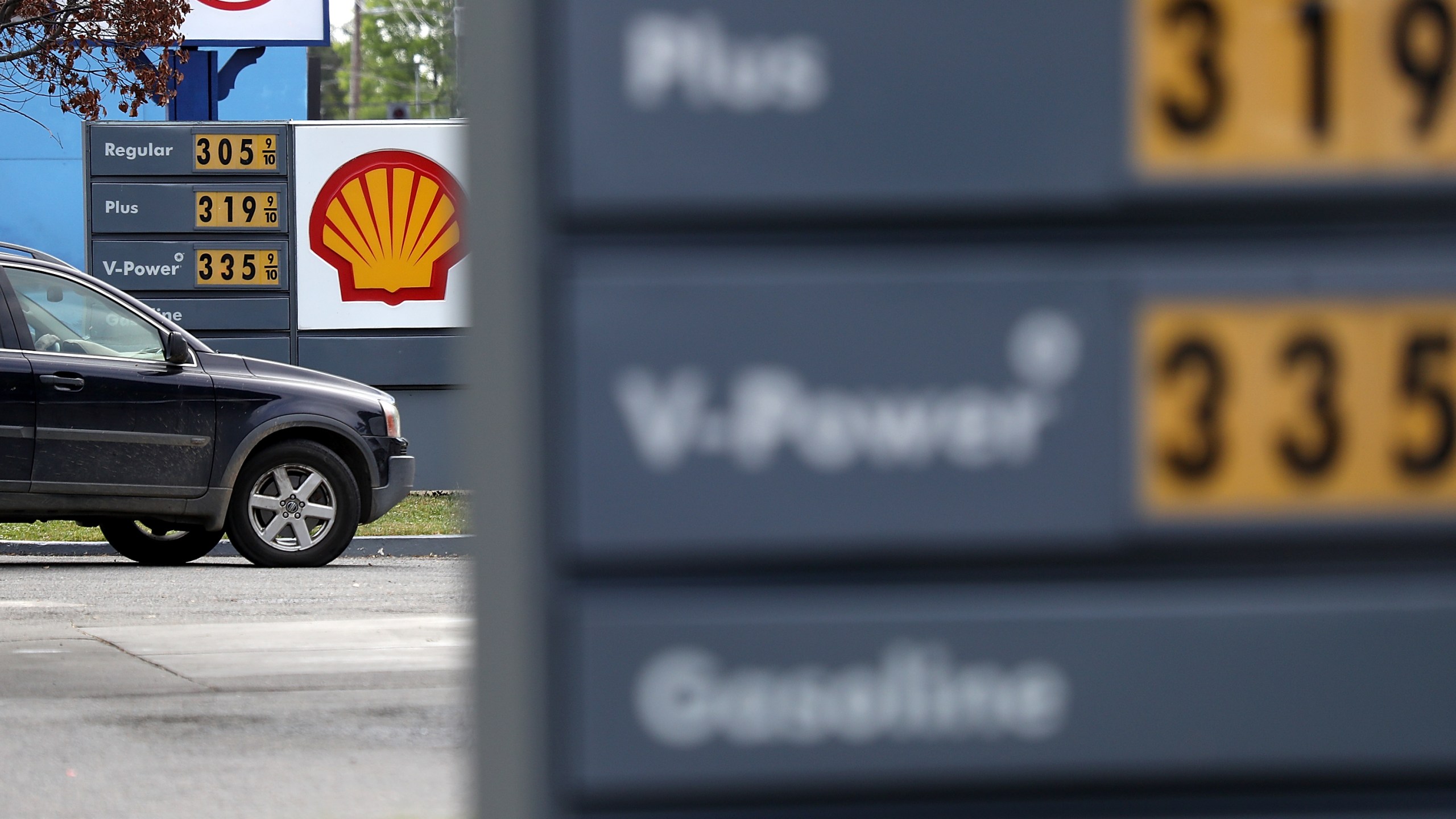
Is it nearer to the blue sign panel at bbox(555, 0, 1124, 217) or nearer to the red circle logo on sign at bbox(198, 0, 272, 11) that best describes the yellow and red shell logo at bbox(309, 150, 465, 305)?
the red circle logo on sign at bbox(198, 0, 272, 11)

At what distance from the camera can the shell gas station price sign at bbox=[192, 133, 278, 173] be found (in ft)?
59.1

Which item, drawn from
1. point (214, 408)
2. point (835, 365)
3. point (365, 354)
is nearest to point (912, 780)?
point (835, 365)

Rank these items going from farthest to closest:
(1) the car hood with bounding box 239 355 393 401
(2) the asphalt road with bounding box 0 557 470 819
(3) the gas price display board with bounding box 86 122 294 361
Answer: (3) the gas price display board with bounding box 86 122 294 361 → (1) the car hood with bounding box 239 355 393 401 → (2) the asphalt road with bounding box 0 557 470 819

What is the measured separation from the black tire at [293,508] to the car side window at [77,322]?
971 millimetres

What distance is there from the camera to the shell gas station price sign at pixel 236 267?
18.0 m

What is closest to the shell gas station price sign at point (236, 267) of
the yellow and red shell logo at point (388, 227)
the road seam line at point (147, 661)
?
the yellow and red shell logo at point (388, 227)

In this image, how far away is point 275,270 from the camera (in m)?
18.1

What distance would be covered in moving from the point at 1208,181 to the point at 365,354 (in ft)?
54.9

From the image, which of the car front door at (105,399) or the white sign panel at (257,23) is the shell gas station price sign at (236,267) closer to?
the white sign panel at (257,23)

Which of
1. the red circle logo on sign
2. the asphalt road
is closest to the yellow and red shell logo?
the red circle logo on sign

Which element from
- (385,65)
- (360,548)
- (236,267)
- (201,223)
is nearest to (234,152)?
(201,223)

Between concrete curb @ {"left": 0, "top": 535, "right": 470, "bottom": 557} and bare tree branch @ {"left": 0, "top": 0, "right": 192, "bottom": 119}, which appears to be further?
bare tree branch @ {"left": 0, "top": 0, "right": 192, "bottom": 119}

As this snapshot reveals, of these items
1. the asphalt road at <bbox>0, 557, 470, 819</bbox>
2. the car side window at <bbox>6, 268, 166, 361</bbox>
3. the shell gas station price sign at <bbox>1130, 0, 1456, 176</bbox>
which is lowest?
the asphalt road at <bbox>0, 557, 470, 819</bbox>

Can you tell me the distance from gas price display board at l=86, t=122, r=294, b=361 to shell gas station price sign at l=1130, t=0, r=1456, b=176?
1686 cm
